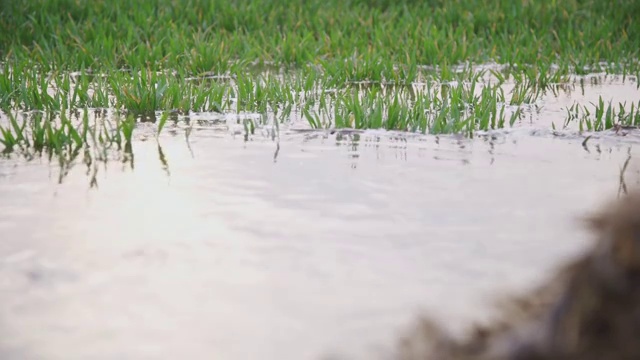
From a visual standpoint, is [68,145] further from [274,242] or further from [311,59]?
[311,59]

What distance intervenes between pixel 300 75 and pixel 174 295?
4331 mm

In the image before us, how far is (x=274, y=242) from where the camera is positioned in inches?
121

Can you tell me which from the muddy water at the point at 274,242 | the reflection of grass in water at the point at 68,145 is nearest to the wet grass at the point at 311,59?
the reflection of grass in water at the point at 68,145

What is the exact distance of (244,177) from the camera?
13.1 ft

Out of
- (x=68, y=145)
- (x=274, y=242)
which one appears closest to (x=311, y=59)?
(x=68, y=145)

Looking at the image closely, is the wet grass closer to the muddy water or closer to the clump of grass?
the clump of grass

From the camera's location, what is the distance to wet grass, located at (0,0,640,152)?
18.2 feet

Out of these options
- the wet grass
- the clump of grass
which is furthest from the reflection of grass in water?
the clump of grass

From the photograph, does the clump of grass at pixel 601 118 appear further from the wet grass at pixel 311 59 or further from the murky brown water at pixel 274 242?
the murky brown water at pixel 274 242

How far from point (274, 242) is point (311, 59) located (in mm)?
4702

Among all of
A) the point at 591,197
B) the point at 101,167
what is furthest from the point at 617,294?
the point at 101,167

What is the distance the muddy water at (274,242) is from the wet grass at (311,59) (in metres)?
0.66

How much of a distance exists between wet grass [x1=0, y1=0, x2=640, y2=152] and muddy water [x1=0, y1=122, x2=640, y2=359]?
25.8 inches

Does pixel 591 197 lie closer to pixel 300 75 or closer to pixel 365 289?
pixel 365 289
